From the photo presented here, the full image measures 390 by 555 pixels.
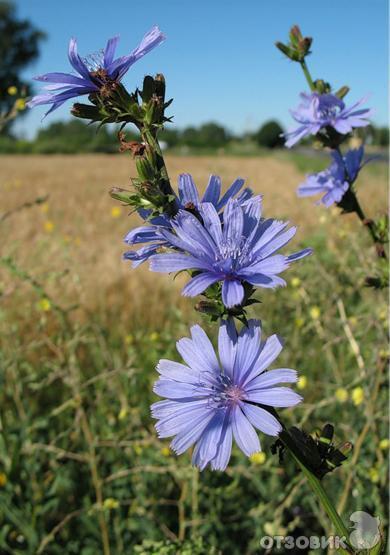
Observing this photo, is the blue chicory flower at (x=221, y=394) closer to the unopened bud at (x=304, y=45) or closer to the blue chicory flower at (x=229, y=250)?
the blue chicory flower at (x=229, y=250)

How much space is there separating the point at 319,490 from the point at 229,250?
0.39 m

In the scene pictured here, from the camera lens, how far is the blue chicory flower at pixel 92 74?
0.98 metres

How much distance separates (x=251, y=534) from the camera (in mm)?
2275

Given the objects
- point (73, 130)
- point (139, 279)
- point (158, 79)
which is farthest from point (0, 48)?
point (158, 79)

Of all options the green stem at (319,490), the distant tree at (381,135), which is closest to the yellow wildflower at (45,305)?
the green stem at (319,490)

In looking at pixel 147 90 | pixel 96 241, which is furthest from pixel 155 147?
pixel 96 241

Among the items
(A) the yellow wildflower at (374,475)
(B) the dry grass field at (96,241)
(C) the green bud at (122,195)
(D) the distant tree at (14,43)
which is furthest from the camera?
(D) the distant tree at (14,43)

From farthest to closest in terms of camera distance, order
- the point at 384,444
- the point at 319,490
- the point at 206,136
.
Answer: the point at 206,136 < the point at 384,444 < the point at 319,490

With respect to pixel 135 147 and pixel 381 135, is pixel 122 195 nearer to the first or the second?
pixel 135 147

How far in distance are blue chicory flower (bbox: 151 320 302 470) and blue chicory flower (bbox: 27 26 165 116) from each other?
0.45 meters

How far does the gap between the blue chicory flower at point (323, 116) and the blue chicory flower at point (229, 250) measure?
77cm

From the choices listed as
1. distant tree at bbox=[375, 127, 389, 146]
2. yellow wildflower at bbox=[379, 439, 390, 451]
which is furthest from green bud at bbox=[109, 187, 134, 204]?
distant tree at bbox=[375, 127, 389, 146]

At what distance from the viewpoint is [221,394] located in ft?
3.15

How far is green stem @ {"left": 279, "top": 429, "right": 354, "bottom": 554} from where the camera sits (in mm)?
858
